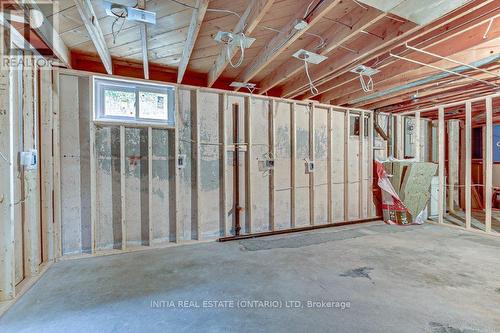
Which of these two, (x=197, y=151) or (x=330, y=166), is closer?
(x=197, y=151)

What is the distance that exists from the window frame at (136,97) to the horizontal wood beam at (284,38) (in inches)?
45.9

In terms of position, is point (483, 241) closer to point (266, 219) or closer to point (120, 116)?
point (266, 219)

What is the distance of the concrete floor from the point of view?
1.73m

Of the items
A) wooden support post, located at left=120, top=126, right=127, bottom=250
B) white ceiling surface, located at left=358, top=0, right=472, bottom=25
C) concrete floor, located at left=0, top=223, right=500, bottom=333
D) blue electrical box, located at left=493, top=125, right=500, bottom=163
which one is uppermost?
white ceiling surface, located at left=358, top=0, right=472, bottom=25

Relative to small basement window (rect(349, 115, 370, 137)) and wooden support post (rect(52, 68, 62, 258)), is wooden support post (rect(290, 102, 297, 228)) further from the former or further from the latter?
wooden support post (rect(52, 68, 62, 258))

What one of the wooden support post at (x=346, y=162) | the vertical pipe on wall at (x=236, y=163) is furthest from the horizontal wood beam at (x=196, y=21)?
the wooden support post at (x=346, y=162)

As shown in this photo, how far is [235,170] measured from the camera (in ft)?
12.8

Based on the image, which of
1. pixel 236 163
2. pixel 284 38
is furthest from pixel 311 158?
pixel 284 38

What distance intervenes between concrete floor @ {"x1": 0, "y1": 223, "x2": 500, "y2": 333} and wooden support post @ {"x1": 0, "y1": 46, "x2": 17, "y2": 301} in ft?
0.74

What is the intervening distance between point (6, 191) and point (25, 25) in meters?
1.41

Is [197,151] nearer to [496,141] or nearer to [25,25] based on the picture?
[25,25]

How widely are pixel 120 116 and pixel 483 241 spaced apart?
17.8 feet

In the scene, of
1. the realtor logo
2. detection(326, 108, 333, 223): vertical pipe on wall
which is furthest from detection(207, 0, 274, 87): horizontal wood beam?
detection(326, 108, 333, 223): vertical pipe on wall

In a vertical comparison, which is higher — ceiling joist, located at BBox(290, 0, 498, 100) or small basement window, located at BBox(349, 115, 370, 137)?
ceiling joist, located at BBox(290, 0, 498, 100)
